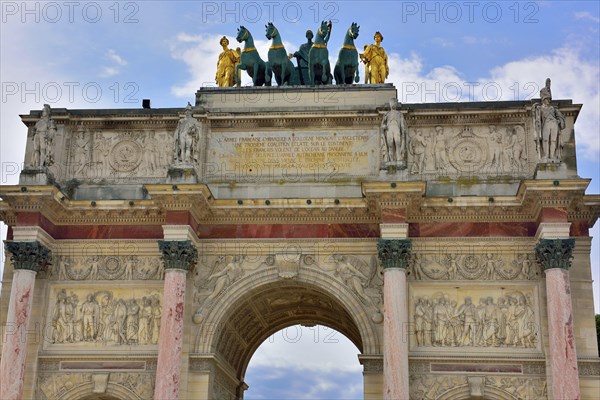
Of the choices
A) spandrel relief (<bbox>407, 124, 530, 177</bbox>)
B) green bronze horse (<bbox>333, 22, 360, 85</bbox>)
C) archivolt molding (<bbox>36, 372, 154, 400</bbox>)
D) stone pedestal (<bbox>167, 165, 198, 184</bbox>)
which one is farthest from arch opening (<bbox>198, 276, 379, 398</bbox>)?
green bronze horse (<bbox>333, 22, 360, 85</bbox>)

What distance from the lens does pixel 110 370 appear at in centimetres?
2161

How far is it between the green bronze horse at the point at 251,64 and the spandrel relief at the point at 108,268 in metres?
6.14

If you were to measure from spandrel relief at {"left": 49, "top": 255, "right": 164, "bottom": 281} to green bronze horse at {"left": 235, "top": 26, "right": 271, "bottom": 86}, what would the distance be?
6.14 meters

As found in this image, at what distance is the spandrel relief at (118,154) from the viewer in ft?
77.4

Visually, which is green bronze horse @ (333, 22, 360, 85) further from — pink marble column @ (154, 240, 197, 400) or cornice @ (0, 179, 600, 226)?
pink marble column @ (154, 240, 197, 400)

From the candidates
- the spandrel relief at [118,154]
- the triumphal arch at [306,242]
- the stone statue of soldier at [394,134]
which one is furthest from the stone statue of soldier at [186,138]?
the stone statue of soldier at [394,134]

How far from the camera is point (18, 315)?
21.1m

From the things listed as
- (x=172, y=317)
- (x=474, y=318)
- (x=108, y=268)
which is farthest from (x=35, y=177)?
(x=474, y=318)

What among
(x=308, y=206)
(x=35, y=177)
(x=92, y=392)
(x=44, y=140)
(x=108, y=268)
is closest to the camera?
(x=92, y=392)

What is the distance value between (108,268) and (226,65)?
6989mm

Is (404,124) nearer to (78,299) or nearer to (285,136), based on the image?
(285,136)

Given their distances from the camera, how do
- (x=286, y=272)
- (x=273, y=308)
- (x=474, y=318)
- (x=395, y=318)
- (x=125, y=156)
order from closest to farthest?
(x=395, y=318) < (x=474, y=318) < (x=286, y=272) < (x=125, y=156) < (x=273, y=308)

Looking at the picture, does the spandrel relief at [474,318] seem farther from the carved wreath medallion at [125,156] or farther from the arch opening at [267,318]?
the carved wreath medallion at [125,156]

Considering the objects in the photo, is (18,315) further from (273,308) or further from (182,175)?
(273,308)
